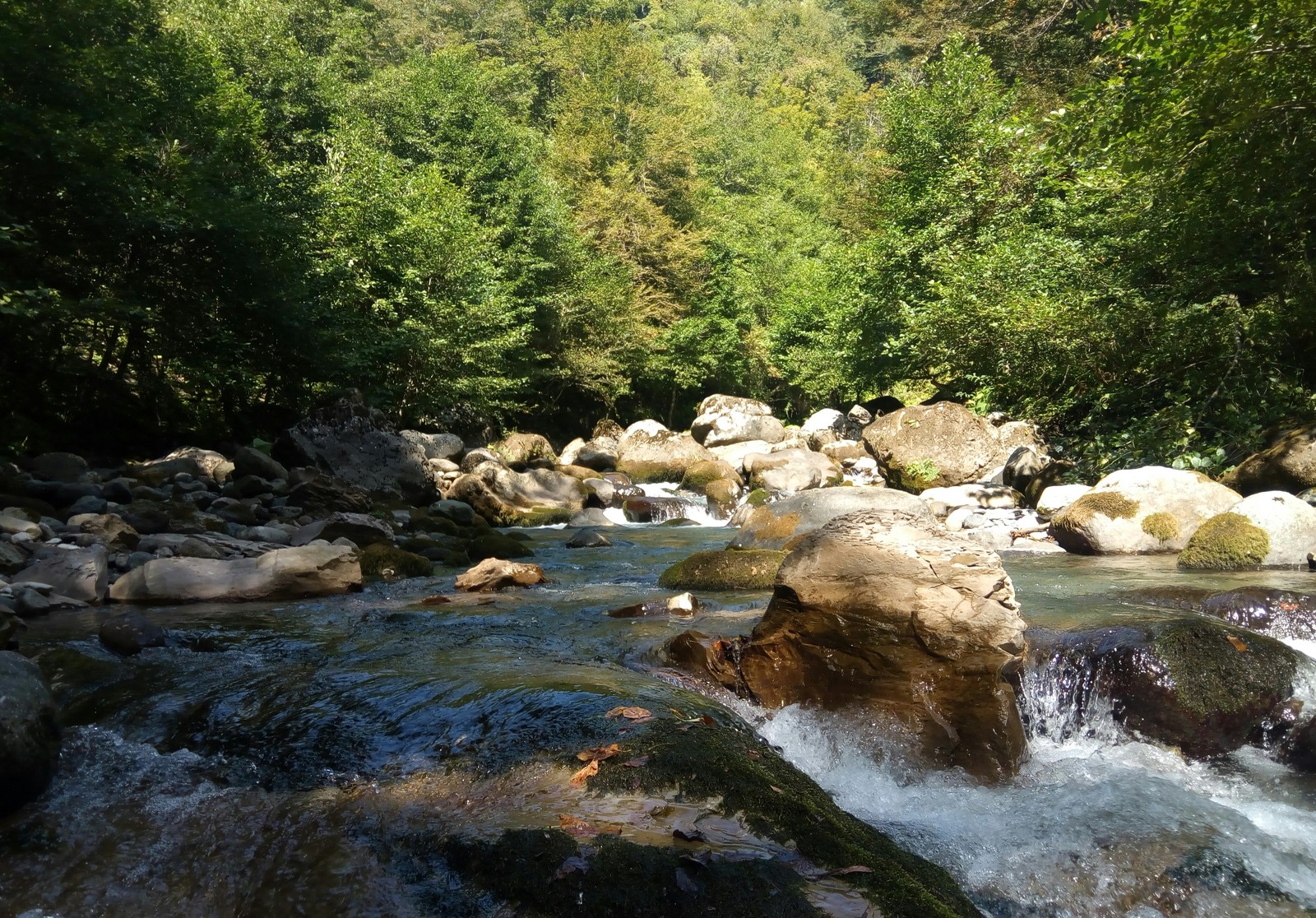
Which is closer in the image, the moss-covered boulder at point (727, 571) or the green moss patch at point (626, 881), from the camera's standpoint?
the green moss patch at point (626, 881)

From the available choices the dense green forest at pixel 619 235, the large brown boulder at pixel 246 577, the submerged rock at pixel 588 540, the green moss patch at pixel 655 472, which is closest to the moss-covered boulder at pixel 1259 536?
the dense green forest at pixel 619 235

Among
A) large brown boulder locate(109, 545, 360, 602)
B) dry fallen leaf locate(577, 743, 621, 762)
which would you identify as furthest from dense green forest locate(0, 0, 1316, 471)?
dry fallen leaf locate(577, 743, 621, 762)

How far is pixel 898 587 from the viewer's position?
195 inches

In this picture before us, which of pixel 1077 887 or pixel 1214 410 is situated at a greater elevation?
pixel 1214 410

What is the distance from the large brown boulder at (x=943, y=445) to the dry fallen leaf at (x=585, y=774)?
48.4ft

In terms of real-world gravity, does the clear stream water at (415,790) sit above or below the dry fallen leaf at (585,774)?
below

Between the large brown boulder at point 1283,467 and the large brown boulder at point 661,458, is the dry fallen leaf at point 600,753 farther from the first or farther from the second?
the large brown boulder at point 661,458

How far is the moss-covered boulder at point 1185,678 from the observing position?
15.4 feet

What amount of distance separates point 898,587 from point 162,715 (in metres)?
3.84

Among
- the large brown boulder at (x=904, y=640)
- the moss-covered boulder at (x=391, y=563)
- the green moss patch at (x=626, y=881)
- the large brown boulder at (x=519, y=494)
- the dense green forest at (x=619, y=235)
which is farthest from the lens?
the large brown boulder at (x=519, y=494)

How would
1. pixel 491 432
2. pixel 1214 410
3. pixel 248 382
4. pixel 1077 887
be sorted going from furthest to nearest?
pixel 491 432 → pixel 248 382 → pixel 1214 410 → pixel 1077 887

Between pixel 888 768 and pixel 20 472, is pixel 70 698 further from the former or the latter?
pixel 20 472

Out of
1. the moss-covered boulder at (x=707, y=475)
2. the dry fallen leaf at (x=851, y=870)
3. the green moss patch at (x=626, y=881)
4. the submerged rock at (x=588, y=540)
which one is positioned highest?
the green moss patch at (x=626, y=881)

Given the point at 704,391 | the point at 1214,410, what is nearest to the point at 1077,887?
the point at 1214,410
